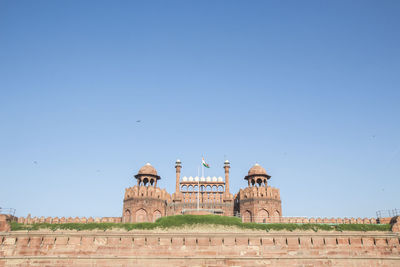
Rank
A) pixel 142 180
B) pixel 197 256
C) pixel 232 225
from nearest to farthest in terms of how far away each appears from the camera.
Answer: pixel 197 256 → pixel 232 225 → pixel 142 180

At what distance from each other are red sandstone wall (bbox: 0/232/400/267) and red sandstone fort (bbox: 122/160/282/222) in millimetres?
6925

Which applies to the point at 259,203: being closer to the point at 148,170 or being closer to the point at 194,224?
the point at 194,224

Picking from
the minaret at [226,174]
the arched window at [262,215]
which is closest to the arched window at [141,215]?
the minaret at [226,174]

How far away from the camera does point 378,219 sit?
31.2 meters

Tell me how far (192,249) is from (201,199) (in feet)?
37.8

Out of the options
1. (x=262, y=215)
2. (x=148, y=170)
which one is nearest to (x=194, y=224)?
(x=262, y=215)

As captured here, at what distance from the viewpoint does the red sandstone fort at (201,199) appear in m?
33.8

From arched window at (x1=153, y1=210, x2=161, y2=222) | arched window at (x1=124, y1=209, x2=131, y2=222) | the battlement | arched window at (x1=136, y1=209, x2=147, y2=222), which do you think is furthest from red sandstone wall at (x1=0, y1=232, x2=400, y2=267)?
arched window at (x1=153, y1=210, x2=161, y2=222)

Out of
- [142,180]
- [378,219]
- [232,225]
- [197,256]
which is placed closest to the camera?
[197,256]

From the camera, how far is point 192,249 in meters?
26.0

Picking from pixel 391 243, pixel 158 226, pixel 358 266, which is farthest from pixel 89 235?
pixel 391 243

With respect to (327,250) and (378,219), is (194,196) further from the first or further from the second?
(378,219)

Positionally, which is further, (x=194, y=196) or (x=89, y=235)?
(x=194, y=196)

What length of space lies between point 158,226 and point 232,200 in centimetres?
1259
